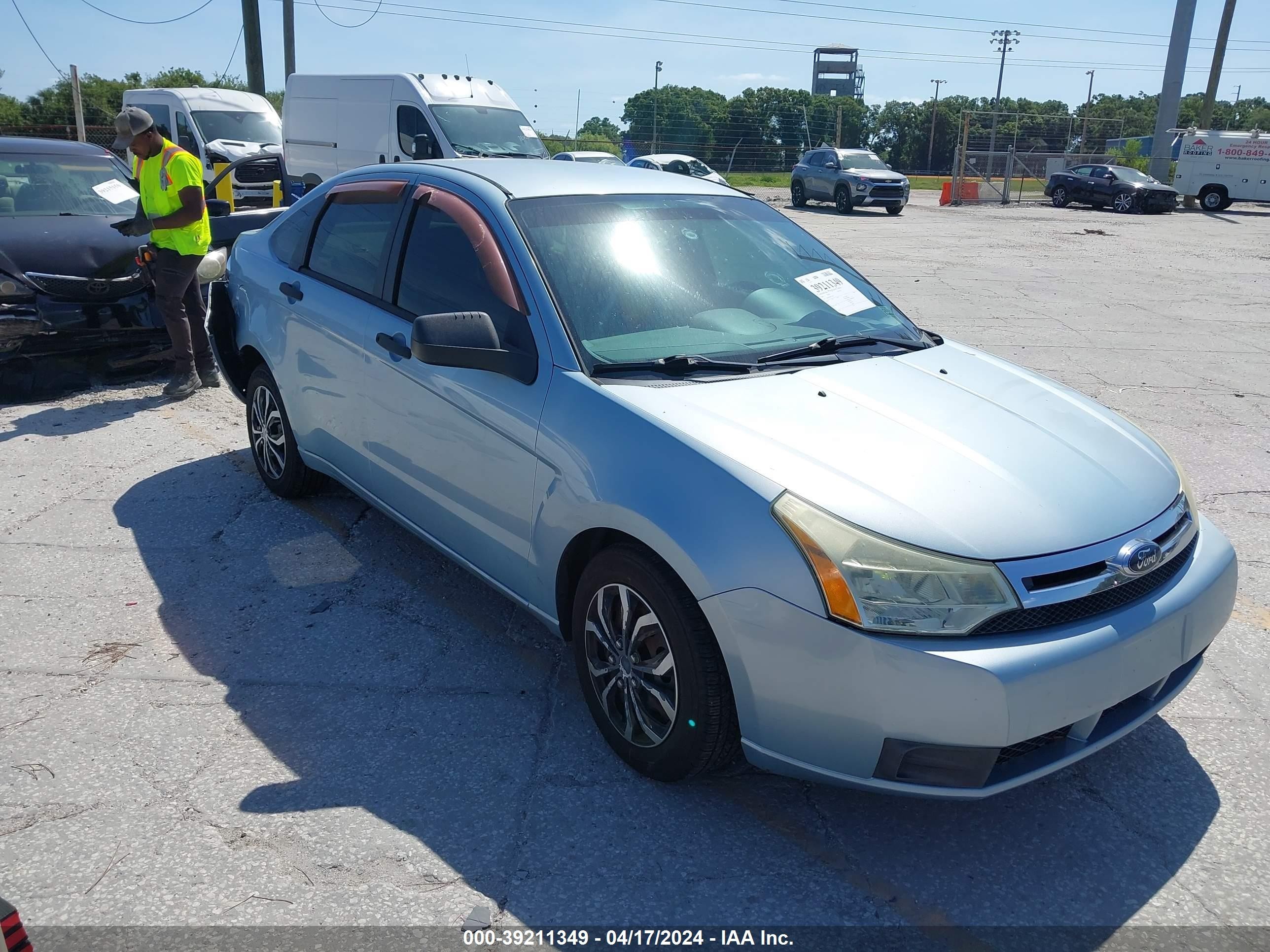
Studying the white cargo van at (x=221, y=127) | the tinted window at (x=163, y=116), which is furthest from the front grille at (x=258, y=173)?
the tinted window at (x=163, y=116)

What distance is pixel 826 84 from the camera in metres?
125

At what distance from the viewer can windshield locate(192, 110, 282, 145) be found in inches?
750

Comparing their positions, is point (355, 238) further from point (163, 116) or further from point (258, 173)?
point (163, 116)

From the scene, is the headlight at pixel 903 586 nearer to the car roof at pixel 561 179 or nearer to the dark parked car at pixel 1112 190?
the car roof at pixel 561 179

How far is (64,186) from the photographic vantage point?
325 inches

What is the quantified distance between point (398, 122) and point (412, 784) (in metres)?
14.6

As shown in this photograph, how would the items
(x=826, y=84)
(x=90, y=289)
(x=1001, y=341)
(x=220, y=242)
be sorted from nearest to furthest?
(x=90, y=289), (x=220, y=242), (x=1001, y=341), (x=826, y=84)

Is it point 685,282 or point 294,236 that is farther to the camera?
point 294,236

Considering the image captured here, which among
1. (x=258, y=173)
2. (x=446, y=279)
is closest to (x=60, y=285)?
(x=446, y=279)

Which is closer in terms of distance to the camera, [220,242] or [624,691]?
[624,691]

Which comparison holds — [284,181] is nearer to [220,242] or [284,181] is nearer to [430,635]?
[220,242]

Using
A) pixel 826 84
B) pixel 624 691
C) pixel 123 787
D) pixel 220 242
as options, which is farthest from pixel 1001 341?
pixel 826 84

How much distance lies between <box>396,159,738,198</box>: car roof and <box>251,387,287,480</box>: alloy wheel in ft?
4.71

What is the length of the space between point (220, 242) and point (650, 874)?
25.3ft
